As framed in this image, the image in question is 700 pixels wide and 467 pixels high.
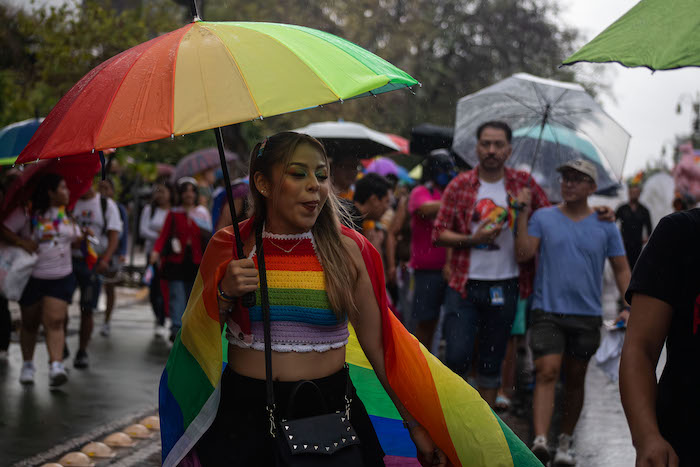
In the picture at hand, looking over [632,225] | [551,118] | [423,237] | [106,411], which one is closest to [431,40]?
[632,225]

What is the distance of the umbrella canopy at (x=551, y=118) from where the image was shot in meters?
6.57

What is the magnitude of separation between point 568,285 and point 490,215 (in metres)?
0.71

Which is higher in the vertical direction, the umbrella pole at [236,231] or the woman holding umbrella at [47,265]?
the umbrella pole at [236,231]

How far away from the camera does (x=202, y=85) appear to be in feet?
9.18

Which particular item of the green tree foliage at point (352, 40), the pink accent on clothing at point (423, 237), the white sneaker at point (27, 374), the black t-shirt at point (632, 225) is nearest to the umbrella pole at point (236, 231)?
the pink accent on clothing at point (423, 237)

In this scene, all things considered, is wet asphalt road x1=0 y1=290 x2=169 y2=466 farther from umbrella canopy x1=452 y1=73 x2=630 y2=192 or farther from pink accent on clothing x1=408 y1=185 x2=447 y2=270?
umbrella canopy x1=452 y1=73 x2=630 y2=192

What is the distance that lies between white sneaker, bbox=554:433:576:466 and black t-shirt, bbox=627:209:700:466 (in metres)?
3.46

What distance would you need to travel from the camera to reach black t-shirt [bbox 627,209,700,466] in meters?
2.45

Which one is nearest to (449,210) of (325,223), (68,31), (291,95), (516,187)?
(516,187)

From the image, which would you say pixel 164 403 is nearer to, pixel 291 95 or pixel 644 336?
pixel 291 95

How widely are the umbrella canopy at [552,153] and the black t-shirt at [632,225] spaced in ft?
20.6

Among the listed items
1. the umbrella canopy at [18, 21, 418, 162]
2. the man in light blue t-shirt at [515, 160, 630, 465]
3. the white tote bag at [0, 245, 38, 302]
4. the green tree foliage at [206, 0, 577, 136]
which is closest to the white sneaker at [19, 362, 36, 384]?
the white tote bag at [0, 245, 38, 302]

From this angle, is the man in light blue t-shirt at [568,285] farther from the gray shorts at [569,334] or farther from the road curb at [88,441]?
the road curb at [88,441]

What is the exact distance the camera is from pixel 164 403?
3396 mm
